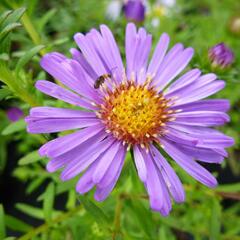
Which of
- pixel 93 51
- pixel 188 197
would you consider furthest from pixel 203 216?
pixel 93 51

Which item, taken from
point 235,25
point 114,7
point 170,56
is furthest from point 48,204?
point 114,7

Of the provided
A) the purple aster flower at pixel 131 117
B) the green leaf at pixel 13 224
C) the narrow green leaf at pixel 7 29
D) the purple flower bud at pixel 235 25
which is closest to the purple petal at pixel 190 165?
the purple aster flower at pixel 131 117

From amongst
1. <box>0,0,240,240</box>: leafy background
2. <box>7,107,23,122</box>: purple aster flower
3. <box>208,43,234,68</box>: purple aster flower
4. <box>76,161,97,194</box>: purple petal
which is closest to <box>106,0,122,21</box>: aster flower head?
<box>0,0,240,240</box>: leafy background

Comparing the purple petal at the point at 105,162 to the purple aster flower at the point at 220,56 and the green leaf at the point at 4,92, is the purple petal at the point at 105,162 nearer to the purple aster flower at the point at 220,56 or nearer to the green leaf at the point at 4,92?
the green leaf at the point at 4,92

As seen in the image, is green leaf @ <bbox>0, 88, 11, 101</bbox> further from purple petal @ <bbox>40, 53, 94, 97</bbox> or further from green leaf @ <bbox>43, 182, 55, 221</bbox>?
green leaf @ <bbox>43, 182, 55, 221</bbox>

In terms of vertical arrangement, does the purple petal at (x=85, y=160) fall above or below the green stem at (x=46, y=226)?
above

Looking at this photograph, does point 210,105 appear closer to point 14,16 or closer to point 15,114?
point 14,16
